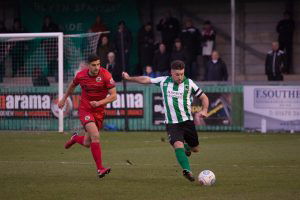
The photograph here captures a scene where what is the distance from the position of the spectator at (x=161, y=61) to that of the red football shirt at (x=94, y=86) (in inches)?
456

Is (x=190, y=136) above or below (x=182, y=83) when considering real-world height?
below

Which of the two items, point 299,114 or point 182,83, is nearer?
point 182,83

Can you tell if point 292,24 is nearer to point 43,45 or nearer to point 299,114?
point 299,114

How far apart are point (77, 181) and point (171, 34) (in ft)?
47.5

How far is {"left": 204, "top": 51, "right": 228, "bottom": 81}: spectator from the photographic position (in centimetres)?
2480

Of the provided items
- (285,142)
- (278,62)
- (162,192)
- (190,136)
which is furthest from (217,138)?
(162,192)

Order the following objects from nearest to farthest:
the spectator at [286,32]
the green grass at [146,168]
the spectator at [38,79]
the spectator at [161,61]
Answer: the green grass at [146,168] < the spectator at [38,79] < the spectator at [161,61] < the spectator at [286,32]

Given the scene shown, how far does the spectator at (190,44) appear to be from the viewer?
84.6ft

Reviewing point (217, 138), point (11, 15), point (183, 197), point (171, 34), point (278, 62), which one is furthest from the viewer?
point (11, 15)

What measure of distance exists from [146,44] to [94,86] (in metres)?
12.8

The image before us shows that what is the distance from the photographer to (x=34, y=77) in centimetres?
2367

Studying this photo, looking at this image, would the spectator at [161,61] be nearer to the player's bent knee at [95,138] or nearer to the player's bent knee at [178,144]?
the player's bent knee at [95,138]

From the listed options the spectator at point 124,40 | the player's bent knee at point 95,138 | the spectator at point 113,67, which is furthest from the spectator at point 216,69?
the player's bent knee at point 95,138

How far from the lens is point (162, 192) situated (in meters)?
11.2
